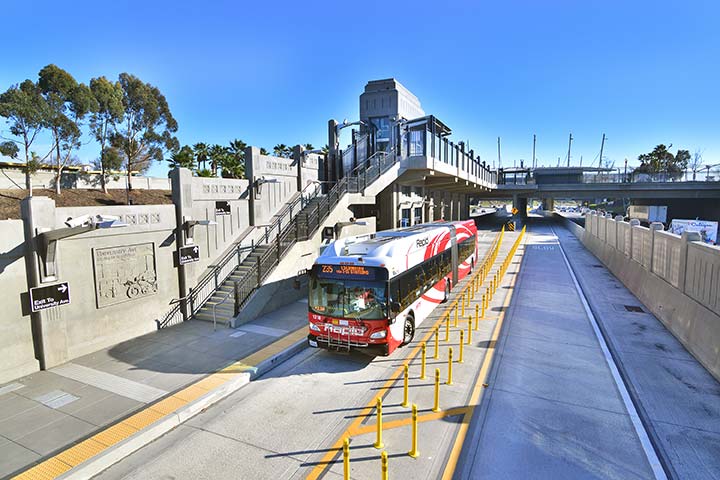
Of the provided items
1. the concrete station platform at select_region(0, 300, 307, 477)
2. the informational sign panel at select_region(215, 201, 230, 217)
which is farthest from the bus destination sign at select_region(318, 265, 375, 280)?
the informational sign panel at select_region(215, 201, 230, 217)

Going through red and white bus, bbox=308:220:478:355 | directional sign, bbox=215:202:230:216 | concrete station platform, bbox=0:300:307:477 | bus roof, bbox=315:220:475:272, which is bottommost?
concrete station platform, bbox=0:300:307:477

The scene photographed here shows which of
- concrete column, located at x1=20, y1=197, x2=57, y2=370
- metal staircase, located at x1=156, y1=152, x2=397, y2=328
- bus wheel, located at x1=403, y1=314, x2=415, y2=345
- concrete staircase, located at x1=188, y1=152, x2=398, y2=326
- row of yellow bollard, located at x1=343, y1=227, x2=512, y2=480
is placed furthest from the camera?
concrete staircase, located at x1=188, y1=152, x2=398, y2=326

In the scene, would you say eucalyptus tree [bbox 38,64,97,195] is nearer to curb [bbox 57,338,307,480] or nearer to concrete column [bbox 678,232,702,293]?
curb [bbox 57,338,307,480]

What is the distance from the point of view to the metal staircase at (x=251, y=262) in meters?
15.0

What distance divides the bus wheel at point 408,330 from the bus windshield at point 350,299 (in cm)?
164

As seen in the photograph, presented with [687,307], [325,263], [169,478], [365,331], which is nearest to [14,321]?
[169,478]

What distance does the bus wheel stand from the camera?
471 inches

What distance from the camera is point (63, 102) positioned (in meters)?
27.0

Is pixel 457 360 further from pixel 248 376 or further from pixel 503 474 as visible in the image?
pixel 248 376

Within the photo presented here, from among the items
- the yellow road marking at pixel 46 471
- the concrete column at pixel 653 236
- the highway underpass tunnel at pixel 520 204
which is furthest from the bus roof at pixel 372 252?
the highway underpass tunnel at pixel 520 204

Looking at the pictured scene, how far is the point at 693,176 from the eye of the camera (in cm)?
5412

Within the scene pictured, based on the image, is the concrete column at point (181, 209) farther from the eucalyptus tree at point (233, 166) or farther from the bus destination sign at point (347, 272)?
the eucalyptus tree at point (233, 166)

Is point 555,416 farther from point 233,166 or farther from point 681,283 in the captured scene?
point 233,166

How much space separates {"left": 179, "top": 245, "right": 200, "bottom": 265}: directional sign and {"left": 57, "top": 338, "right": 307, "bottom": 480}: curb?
5888 mm
